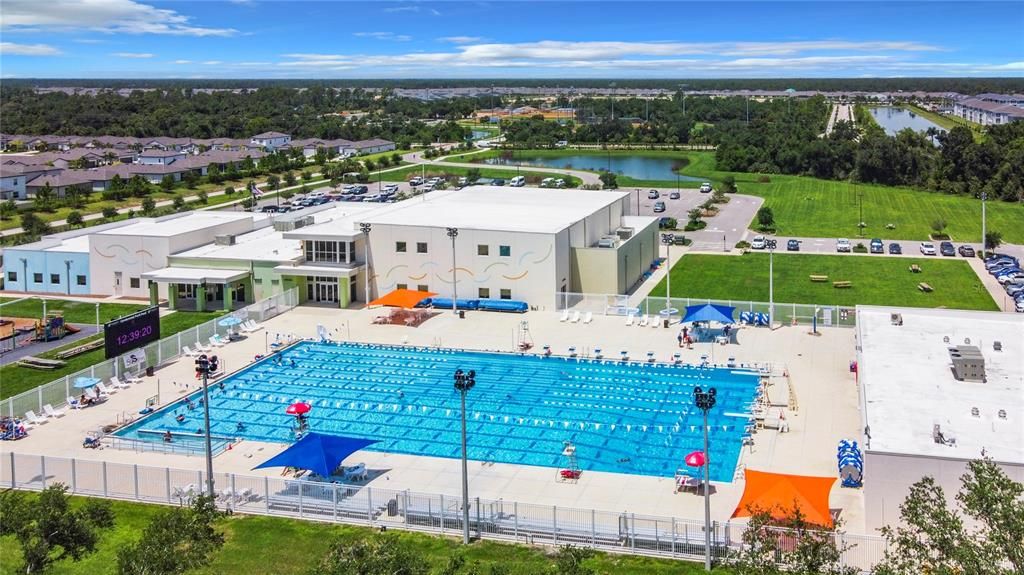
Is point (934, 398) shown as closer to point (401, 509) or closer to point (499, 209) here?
point (401, 509)

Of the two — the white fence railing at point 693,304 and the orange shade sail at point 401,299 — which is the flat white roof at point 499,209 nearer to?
the white fence railing at point 693,304

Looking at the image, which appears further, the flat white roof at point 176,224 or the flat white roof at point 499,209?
the flat white roof at point 176,224

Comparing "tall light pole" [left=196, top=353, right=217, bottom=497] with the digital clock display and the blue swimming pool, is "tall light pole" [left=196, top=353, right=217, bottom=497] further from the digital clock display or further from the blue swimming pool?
the digital clock display

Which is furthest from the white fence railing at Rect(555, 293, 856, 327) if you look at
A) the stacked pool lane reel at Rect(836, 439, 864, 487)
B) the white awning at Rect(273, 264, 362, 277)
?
the stacked pool lane reel at Rect(836, 439, 864, 487)

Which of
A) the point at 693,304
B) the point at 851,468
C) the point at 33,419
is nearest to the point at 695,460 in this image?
the point at 851,468

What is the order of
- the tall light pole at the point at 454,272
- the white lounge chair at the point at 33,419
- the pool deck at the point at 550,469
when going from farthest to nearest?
the tall light pole at the point at 454,272, the white lounge chair at the point at 33,419, the pool deck at the point at 550,469

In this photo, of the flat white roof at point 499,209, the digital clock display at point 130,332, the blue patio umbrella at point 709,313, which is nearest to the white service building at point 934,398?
the blue patio umbrella at point 709,313
